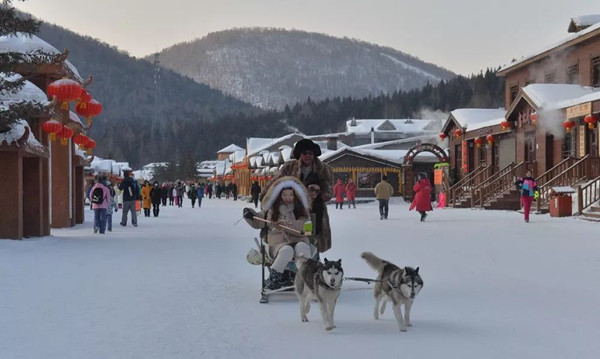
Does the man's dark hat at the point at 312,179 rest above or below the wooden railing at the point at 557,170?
below

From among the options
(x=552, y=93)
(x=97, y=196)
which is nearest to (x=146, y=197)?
(x=97, y=196)

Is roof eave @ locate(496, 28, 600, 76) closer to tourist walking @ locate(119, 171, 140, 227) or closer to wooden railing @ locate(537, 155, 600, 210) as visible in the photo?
wooden railing @ locate(537, 155, 600, 210)

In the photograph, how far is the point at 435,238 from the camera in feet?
56.4

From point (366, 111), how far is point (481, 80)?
36710mm

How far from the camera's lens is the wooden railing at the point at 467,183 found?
37375 mm

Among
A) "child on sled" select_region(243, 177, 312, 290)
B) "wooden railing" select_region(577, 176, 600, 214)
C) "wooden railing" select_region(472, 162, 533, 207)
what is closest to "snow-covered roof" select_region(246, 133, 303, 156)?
"wooden railing" select_region(472, 162, 533, 207)

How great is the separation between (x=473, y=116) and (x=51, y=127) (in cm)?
2871

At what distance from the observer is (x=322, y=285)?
268 inches

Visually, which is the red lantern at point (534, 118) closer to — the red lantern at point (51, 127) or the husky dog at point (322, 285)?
the red lantern at point (51, 127)

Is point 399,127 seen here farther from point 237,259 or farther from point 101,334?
point 101,334

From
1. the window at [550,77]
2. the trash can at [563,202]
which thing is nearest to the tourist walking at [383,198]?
the trash can at [563,202]

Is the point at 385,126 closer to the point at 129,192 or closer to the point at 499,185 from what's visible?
the point at 499,185

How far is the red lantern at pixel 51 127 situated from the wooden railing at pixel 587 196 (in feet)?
48.1

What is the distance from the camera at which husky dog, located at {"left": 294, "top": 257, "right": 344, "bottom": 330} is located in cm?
668
